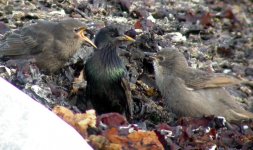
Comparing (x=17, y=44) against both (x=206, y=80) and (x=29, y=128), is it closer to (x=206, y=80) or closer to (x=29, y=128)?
(x=206, y=80)

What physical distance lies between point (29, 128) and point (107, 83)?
330 centimetres

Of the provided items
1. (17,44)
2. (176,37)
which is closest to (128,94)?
(17,44)

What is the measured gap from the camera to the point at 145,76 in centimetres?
938

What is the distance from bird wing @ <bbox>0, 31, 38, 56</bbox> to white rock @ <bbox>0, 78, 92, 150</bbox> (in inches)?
127

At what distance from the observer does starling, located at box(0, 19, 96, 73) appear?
8953 mm

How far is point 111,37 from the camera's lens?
9.01 meters

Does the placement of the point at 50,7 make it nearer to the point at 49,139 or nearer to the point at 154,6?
the point at 154,6

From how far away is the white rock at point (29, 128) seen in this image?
539cm

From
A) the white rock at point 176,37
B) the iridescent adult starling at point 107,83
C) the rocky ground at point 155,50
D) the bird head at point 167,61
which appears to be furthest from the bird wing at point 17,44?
the white rock at point 176,37

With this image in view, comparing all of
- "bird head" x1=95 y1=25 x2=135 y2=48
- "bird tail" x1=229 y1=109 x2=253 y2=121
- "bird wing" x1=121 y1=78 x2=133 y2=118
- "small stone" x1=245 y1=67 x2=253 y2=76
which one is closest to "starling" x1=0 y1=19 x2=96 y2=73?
"bird head" x1=95 y1=25 x2=135 y2=48

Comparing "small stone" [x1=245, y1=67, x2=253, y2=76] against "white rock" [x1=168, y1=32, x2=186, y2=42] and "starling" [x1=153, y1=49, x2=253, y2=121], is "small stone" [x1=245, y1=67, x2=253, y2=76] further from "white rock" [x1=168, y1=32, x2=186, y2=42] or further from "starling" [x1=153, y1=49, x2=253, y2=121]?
"starling" [x1=153, y1=49, x2=253, y2=121]

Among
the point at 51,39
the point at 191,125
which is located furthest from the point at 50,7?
the point at 191,125

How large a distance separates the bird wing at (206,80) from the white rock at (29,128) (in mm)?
3143

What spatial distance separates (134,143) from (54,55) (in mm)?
2687
